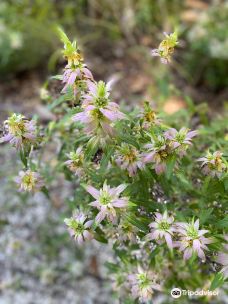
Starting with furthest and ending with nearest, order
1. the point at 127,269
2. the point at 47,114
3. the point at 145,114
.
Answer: the point at 47,114 < the point at 127,269 < the point at 145,114

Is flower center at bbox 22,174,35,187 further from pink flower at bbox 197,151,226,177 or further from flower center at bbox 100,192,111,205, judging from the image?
pink flower at bbox 197,151,226,177

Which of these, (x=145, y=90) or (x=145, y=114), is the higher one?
(x=145, y=90)

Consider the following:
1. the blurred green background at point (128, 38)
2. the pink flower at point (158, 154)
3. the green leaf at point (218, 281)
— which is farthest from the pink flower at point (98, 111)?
the blurred green background at point (128, 38)

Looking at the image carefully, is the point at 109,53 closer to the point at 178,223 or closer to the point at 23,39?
the point at 23,39

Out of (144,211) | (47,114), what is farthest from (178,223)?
(47,114)

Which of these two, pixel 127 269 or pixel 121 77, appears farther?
pixel 121 77

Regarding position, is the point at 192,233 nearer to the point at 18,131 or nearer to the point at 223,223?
the point at 223,223

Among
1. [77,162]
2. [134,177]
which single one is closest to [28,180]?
[77,162]
